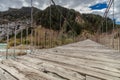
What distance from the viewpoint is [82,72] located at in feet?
3.89

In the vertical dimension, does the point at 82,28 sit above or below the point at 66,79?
above

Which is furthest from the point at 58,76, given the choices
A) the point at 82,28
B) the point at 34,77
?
the point at 82,28

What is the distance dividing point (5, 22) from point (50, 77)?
1643 mm

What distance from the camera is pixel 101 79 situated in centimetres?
101

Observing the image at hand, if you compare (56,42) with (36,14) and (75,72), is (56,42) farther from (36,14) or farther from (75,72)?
(36,14)

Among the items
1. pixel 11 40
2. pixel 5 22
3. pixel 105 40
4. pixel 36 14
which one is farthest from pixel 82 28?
pixel 5 22

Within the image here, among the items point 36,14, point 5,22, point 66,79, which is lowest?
point 66,79

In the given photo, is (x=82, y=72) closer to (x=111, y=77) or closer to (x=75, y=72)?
(x=75, y=72)

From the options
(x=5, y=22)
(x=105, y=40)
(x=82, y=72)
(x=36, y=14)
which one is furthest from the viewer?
(x=36, y=14)

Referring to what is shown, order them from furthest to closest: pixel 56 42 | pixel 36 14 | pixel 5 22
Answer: pixel 36 14 < pixel 56 42 < pixel 5 22

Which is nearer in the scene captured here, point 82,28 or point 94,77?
point 94,77

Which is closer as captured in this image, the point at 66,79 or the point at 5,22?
the point at 66,79

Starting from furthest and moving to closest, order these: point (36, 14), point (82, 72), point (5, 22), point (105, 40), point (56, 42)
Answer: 1. point (36, 14)
2. point (56, 42)
3. point (105, 40)
4. point (5, 22)
5. point (82, 72)

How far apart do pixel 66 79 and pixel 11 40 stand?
7152mm
